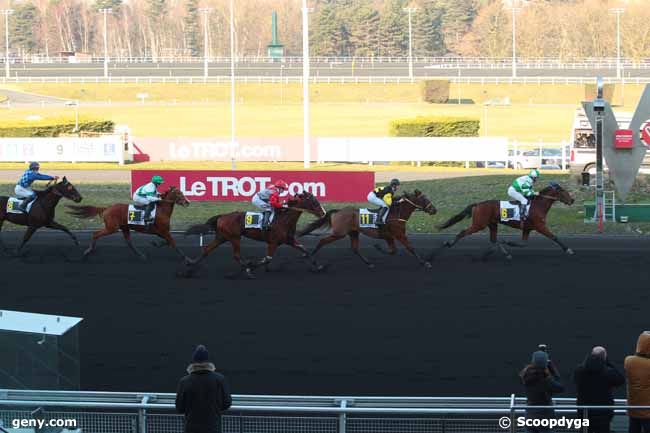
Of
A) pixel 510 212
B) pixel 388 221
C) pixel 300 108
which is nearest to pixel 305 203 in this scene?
pixel 388 221

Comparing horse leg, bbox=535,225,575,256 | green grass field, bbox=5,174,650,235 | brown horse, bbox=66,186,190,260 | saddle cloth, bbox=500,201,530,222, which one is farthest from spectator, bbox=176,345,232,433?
green grass field, bbox=5,174,650,235

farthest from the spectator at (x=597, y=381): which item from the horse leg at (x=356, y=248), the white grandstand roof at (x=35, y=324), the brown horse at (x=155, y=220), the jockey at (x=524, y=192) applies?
the brown horse at (x=155, y=220)

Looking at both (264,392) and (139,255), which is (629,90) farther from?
(264,392)

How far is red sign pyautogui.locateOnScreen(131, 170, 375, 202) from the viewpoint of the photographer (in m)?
21.8

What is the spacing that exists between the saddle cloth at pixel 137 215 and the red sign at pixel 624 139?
9376 mm

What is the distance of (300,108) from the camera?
187 ft

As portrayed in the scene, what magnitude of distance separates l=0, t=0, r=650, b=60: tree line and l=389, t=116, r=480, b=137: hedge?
120ft

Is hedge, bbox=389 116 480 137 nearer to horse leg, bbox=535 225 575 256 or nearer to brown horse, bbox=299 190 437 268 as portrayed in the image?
horse leg, bbox=535 225 575 256

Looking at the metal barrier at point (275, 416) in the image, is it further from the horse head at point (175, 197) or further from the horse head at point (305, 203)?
the horse head at point (175, 197)

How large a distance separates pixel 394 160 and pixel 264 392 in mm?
25766

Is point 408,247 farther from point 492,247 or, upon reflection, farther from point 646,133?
point 646,133

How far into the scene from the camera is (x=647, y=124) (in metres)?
20.3

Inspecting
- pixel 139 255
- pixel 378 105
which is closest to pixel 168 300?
pixel 139 255

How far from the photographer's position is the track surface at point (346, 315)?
9.97 metres
